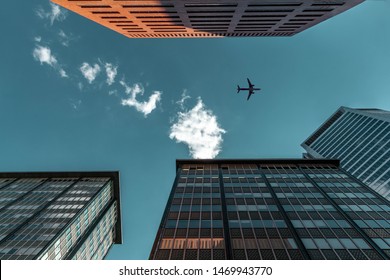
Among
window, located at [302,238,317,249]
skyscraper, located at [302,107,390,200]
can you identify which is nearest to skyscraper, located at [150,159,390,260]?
window, located at [302,238,317,249]

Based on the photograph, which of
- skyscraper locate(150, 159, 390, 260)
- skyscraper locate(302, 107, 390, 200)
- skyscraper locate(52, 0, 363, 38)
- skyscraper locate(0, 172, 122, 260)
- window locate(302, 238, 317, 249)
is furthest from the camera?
skyscraper locate(302, 107, 390, 200)

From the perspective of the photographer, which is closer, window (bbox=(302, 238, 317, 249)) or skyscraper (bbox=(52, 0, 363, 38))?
window (bbox=(302, 238, 317, 249))

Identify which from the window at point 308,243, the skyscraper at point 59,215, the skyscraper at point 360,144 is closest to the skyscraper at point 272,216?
the window at point 308,243

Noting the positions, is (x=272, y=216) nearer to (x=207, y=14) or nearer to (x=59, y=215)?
(x=207, y=14)

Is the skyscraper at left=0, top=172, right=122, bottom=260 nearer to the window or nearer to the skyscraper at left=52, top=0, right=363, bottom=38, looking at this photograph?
the skyscraper at left=52, top=0, right=363, bottom=38

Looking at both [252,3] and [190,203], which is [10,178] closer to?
[190,203]

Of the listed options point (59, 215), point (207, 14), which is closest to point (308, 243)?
point (207, 14)
